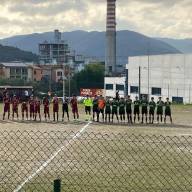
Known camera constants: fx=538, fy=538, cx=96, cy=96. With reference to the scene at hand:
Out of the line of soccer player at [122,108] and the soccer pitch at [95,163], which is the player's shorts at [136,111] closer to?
the line of soccer player at [122,108]

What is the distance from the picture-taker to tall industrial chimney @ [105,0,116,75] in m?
156

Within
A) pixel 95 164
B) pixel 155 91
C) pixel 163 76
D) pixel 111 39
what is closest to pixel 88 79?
pixel 155 91

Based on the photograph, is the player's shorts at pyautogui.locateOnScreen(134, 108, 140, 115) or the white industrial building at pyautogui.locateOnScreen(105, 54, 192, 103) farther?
the white industrial building at pyautogui.locateOnScreen(105, 54, 192, 103)

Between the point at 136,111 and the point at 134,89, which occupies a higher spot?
the point at 136,111

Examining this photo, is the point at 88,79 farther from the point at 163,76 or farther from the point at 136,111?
the point at 136,111

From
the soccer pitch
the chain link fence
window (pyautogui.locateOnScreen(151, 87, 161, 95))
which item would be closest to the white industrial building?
window (pyautogui.locateOnScreen(151, 87, 161, 95))

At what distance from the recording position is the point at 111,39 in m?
159

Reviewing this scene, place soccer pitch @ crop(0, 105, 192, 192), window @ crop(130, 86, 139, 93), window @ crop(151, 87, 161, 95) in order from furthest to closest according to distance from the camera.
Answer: window @ crop(130, 86, 139, 93)
window @ crop(151, 87, 161, 95)
soccer pitch @ crop(0, 105, 192, 192)

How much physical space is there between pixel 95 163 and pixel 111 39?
14496cm

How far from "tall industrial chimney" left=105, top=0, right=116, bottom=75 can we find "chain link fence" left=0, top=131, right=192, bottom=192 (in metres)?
128

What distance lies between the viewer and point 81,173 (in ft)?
43.8

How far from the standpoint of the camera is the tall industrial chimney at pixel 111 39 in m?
156

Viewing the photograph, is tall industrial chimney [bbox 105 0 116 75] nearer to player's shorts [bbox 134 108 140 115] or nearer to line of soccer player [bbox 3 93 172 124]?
line of soccer player [bbox 3 93 172 124]

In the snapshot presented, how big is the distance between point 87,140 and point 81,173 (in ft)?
28.8
